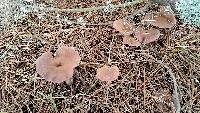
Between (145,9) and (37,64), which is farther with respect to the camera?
(145,9)

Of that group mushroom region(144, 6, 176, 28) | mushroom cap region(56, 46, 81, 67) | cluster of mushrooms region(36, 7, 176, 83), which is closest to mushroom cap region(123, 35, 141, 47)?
cluster of mushrooms region(36, 7, 176, 83)

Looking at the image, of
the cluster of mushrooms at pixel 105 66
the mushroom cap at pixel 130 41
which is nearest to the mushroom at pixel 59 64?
the cluster of mushrooms at pixel 105 66

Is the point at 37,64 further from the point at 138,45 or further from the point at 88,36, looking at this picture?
the point at 138,45

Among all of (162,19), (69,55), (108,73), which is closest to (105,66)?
(108,73)

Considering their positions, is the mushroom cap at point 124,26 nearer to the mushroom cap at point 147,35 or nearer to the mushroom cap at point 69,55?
the mushroom cap at point 147,35

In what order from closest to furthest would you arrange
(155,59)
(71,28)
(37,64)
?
(37,64) → (155,59) → (71,28)

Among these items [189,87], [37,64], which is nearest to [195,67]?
[189,87]
